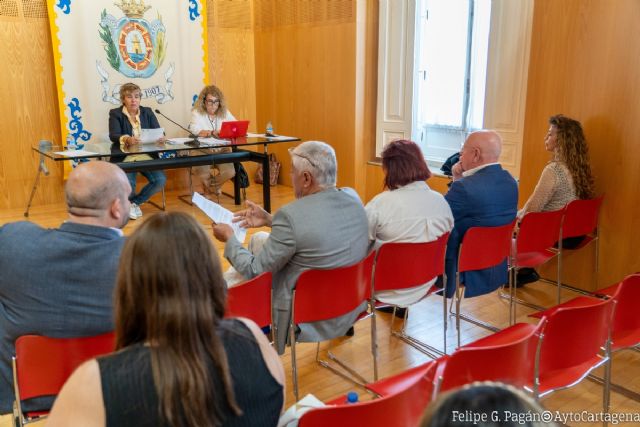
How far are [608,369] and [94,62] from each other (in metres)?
6.05

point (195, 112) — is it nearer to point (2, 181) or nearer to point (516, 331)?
point (2, 181)

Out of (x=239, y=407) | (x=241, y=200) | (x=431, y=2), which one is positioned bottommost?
(x=241, y=200)

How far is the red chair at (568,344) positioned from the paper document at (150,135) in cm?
450

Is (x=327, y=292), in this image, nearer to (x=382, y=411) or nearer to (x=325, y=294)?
(x=325, y=294)

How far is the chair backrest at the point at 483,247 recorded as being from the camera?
2.87 meters

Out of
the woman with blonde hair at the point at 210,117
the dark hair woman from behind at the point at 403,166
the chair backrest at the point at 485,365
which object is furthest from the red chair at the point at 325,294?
the woman with blonde hair at the point at 210,117

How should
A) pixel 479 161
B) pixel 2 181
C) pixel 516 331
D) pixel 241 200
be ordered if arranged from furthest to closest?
pixel 241 200
pixel 2 181
pixel 479 161
pixel 516 331

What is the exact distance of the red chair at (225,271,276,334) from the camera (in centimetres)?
208

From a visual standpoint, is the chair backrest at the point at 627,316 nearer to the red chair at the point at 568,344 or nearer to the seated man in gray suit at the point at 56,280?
the red chair at the point at 568,344

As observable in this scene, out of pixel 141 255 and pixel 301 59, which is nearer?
pixel 141 255

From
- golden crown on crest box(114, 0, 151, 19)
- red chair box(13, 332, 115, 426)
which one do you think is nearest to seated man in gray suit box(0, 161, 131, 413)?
red chair box(13, 332, 115, 426)

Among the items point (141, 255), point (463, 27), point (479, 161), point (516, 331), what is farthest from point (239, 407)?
point (463, 27)

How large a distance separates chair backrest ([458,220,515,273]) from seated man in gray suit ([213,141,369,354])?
62 centimetres

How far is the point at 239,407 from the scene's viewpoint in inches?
44.9
